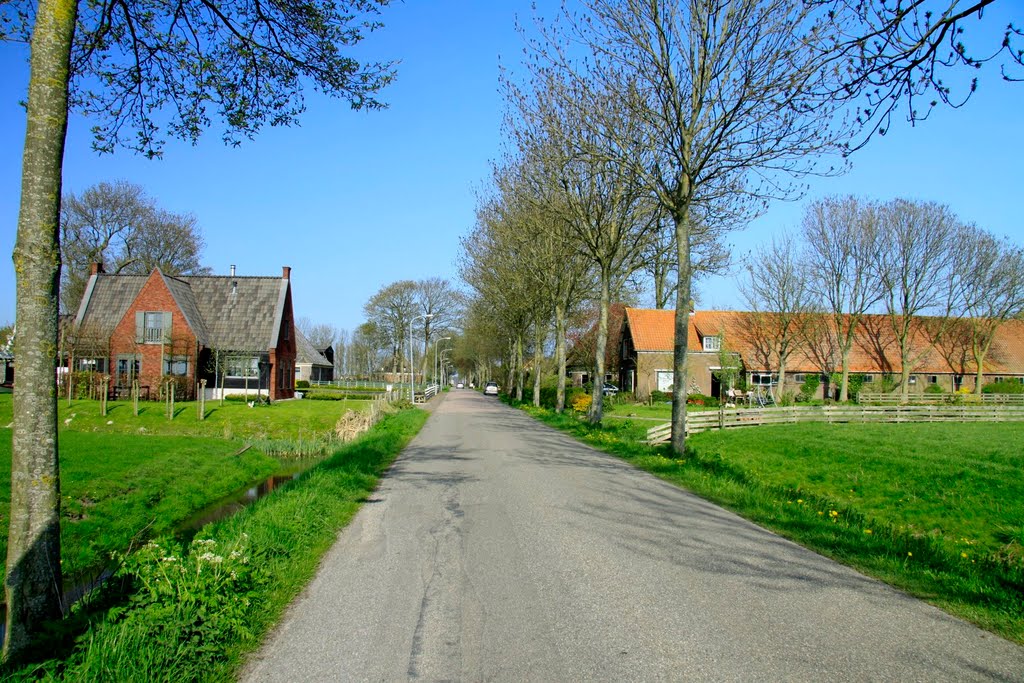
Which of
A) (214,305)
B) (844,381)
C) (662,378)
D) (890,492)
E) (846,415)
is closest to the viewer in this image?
(890,492)

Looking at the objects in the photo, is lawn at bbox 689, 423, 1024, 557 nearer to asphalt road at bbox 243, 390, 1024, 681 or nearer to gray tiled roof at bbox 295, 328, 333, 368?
asphalt road at bbox 243, 390, 1024, 681

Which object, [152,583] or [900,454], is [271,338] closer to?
[900,454]

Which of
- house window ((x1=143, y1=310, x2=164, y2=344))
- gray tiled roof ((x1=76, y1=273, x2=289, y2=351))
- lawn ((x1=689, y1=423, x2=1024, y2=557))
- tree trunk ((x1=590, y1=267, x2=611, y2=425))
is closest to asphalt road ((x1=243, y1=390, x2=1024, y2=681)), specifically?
lawn ((x1=689, y1=423, x2=1024, y2=557))

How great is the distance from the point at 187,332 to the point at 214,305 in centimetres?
562

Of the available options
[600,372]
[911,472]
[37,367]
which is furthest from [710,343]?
[37,367]

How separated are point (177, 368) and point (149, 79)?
37.2 m

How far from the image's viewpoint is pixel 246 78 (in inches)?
309

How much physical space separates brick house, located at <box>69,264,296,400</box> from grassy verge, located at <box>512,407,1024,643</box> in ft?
68.9

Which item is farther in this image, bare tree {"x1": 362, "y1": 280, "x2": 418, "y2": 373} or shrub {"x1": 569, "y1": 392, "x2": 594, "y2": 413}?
bare tree {"x1": 362, "y1": 280, "x2": 418, "y2": 373}

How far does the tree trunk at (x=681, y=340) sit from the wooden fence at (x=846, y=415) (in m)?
13.8

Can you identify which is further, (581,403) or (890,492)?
(581,403)

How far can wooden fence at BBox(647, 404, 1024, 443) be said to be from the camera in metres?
31.3

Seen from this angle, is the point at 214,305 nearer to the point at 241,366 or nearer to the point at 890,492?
the point at 241,366

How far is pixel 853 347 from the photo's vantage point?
60.9m
